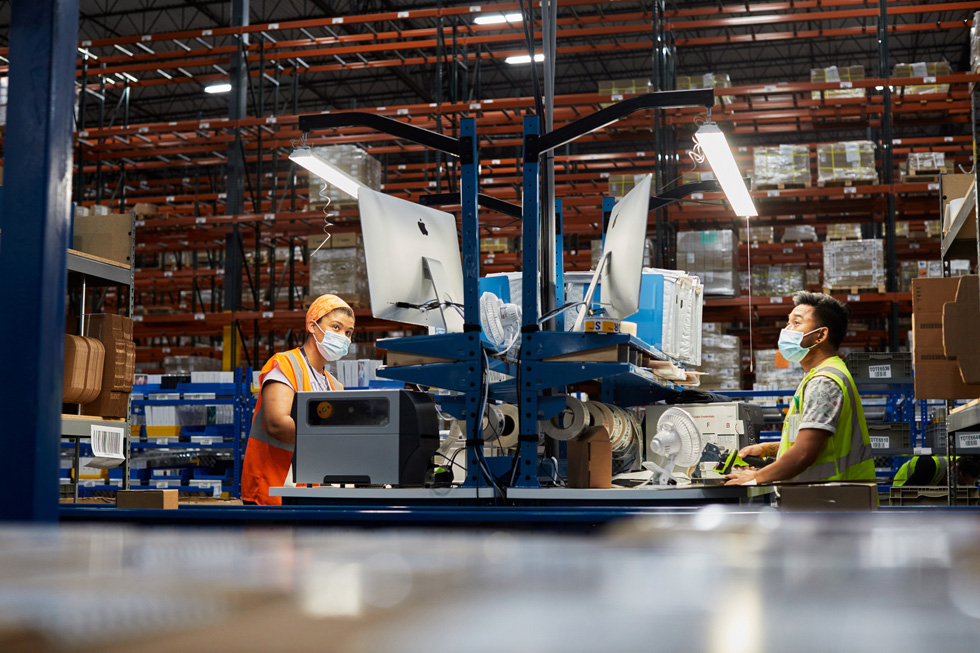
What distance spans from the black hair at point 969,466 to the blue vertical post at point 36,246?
5732 mm

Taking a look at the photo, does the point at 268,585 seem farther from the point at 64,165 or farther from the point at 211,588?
the point at 64,165

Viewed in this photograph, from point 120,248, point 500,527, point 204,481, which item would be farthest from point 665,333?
point 204,481

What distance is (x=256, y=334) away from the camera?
1162cm

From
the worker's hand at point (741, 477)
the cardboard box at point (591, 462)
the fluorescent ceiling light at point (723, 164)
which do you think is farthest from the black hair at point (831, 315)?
the cardboard box at point (591, 462)

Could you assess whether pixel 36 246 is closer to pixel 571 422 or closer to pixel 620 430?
pixel 571 422

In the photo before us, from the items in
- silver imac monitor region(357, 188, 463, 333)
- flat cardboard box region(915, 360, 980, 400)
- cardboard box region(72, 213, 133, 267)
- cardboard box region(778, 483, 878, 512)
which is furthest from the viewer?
→ cardboard box region(72, 213, 133, 267)

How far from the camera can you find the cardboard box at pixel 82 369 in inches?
182

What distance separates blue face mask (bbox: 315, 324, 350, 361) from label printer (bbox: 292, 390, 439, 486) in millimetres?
1359

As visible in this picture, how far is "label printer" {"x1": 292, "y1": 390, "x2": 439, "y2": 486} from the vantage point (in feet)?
11.6

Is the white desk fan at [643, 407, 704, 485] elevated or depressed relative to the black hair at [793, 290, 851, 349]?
depressed

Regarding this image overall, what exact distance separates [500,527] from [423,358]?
1.38m

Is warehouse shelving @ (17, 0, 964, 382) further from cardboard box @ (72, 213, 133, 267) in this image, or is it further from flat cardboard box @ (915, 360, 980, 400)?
cardboard box @ (72, 213, 133, 267)

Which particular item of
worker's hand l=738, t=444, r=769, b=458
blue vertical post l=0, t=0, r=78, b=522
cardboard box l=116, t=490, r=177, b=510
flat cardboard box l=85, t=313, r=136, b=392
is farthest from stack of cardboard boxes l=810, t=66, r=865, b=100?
cardboard box l=116, t=490, r=177, b=510

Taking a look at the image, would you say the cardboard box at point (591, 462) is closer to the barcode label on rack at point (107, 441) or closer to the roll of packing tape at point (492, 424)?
the roll of packing tape at point (492, 424)
